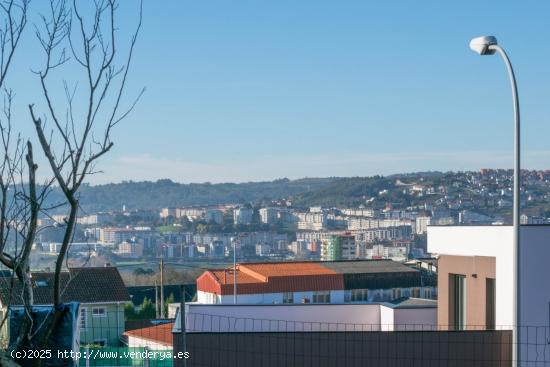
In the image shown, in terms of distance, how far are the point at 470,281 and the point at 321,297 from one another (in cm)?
3767

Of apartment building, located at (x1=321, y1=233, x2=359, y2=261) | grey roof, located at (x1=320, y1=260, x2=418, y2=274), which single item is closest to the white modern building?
grey roof, located at (x1=320, y1=260, x2=418, y2=274)

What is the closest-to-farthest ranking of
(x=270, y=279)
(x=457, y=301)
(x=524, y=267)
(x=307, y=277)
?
(x=524, y=267) → (x=457, y=301) → (x=270, y=279) → (x=307, y=277)

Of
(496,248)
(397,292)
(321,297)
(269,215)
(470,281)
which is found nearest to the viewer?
(496,248)

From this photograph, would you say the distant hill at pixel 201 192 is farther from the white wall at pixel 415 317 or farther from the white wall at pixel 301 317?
the white wall at pixel 415 317

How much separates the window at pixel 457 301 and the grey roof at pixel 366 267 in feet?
135

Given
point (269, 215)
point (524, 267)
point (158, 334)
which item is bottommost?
→ point (269, 215)

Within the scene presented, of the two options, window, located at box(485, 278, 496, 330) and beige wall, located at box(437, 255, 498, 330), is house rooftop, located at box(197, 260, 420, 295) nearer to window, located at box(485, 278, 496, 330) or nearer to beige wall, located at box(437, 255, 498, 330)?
beige wall, located at box(437, 255, 498, 330)

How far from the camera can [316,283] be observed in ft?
172

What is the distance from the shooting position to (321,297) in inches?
2072

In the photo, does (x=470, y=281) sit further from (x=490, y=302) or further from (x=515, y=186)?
(x=515, y=186)

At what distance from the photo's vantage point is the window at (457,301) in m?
15.7

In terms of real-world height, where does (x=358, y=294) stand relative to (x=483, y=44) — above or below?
below

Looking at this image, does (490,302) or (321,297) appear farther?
(321,297)

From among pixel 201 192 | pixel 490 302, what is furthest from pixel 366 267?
pixel 201 192
